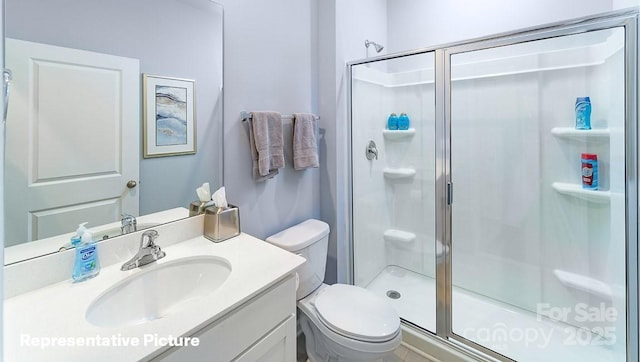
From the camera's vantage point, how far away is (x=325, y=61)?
1.88 metres

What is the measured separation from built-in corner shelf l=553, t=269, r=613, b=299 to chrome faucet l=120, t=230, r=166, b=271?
220 cm

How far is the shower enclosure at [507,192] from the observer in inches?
55.9

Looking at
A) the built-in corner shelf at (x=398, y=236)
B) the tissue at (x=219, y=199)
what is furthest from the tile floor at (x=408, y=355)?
the tissue at (x=219, y=199)

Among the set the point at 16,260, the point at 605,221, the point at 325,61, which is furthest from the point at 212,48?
the point at 605,221

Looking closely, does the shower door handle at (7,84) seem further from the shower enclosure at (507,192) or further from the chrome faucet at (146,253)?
the shower enclosure at (507,192)

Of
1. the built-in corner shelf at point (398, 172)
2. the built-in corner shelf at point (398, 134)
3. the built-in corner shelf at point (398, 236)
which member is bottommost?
the built-in corner shelf at point (398, 236)

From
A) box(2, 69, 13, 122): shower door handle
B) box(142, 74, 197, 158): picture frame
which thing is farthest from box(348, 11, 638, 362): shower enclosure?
box(2, 69, 13, 122): shower door handle

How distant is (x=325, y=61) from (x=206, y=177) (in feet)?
3.54

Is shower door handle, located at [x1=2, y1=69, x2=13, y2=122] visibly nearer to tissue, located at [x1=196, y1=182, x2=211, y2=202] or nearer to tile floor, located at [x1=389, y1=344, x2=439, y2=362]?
tissue, located at [x1=196, y1=182, x2=211, y2=202]

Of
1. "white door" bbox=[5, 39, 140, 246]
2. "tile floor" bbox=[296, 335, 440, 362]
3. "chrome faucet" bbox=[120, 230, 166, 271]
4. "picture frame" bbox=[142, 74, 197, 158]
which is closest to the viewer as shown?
"white door" bbox=[5, 39, 140, 246]

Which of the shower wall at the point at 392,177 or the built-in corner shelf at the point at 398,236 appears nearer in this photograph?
the shower wall at the point at 392,177

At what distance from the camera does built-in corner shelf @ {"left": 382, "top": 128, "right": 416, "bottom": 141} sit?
2.29 meters

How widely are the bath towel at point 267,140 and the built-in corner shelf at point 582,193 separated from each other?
168cm

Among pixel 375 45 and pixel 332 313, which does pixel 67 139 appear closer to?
pixel 332 313
